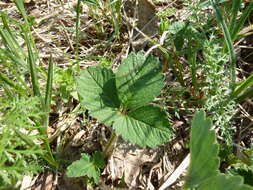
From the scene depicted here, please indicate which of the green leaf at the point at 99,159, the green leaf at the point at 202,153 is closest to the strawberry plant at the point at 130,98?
the green leaf at the point at 99,159

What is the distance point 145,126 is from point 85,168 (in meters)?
0.31

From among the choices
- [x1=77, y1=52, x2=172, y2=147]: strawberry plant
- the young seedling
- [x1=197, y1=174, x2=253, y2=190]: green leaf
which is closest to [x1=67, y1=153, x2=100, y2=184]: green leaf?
the young seedling

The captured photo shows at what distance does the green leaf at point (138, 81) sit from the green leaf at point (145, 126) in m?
0.04

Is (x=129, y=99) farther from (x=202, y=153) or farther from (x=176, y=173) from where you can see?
(x=202, y=153)

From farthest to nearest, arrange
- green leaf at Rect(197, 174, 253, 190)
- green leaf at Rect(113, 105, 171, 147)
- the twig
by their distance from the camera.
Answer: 1. the twig
2. green leaf at Rect(113, 105, 171, 147)
3. green leaf at Rect(197, 174, 253, 190)

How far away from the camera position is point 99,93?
1.60m

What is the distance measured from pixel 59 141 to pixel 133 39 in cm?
75

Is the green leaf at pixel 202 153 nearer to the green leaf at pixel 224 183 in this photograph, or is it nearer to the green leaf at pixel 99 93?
the green leaf at pixel 224 183

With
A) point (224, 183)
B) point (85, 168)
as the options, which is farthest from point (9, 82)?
point (224, 183)

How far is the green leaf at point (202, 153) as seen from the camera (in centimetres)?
114

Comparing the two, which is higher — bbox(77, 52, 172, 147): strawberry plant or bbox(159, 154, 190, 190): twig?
bbox(77, 52, 172, 147): strawberry plant

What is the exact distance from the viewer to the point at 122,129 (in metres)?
1.51

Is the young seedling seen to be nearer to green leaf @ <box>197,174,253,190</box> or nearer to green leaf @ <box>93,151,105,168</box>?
green leaf @ <box>93,151,105,168</box>

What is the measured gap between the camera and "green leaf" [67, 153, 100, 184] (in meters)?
1.52
